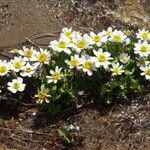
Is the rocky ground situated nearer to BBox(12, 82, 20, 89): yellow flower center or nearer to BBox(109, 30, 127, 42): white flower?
BBox(12, 82, 20, 89): yellow flower center

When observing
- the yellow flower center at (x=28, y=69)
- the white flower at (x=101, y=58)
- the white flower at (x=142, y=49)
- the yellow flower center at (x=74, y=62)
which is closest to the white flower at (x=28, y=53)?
the yellow flower center at (x=28, y=69)

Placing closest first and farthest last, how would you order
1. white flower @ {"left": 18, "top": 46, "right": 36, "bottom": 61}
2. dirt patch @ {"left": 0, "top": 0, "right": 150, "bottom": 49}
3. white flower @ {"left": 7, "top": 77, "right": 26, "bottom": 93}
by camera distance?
white flower @ {"left": 7, "top": 77, "right": 26, "bottom": 93}, white flower @ {"left": 18, "top": 46, "right": 36, "bottom": 61}, dirt patch @ {"left": 0, "top": 0, "right": 150, "bottom": 49}

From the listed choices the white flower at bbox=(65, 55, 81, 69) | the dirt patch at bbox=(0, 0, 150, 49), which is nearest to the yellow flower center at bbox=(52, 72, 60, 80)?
the white flower at bbox=(65, 55, 81, 69)

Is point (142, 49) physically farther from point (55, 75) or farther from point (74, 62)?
point (55, 75)

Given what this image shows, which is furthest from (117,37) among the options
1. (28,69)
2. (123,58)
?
(28,69)

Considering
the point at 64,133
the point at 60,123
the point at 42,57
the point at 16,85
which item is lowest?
the point at 64,133

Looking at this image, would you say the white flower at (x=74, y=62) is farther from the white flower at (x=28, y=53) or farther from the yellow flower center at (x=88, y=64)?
the white flower at (x=28, y=53)

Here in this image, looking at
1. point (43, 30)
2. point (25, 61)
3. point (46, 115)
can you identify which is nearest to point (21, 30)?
point (43, 30)
